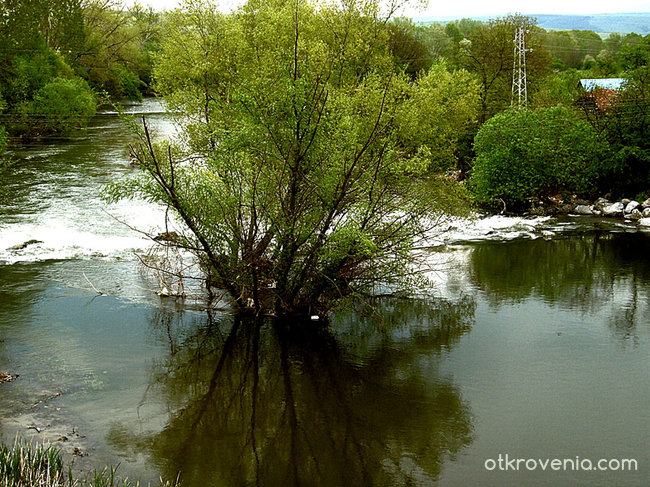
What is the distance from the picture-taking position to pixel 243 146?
44.7ft

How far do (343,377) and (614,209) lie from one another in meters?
18.3

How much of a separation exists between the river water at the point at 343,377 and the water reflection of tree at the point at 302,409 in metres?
0.04

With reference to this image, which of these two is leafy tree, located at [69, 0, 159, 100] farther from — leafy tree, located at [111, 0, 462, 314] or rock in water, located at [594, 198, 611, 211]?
leafy tree, located at [111, 0, 462, 314]

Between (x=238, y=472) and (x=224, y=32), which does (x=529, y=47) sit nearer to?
(x=224, y=32)

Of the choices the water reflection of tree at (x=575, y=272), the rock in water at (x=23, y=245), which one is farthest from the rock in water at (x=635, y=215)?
the rock in water at (x=23, y=245)

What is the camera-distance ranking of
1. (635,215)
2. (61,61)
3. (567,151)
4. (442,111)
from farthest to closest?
(61,61), (567,151), (442,111), (635,215)

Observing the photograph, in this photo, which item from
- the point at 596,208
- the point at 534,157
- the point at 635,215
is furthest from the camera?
the point at 596,208

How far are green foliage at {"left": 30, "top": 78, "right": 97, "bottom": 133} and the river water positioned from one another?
64.6 ft

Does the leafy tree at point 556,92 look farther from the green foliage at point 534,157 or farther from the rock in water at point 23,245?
the rock in water at point 23,245

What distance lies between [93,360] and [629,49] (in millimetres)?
30075

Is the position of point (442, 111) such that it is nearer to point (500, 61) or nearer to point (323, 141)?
point (500, 61)

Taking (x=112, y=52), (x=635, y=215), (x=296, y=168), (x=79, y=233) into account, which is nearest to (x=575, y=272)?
(x=635, y=215)

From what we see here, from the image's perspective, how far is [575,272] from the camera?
1945cm

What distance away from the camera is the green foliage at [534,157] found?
88.8ft
